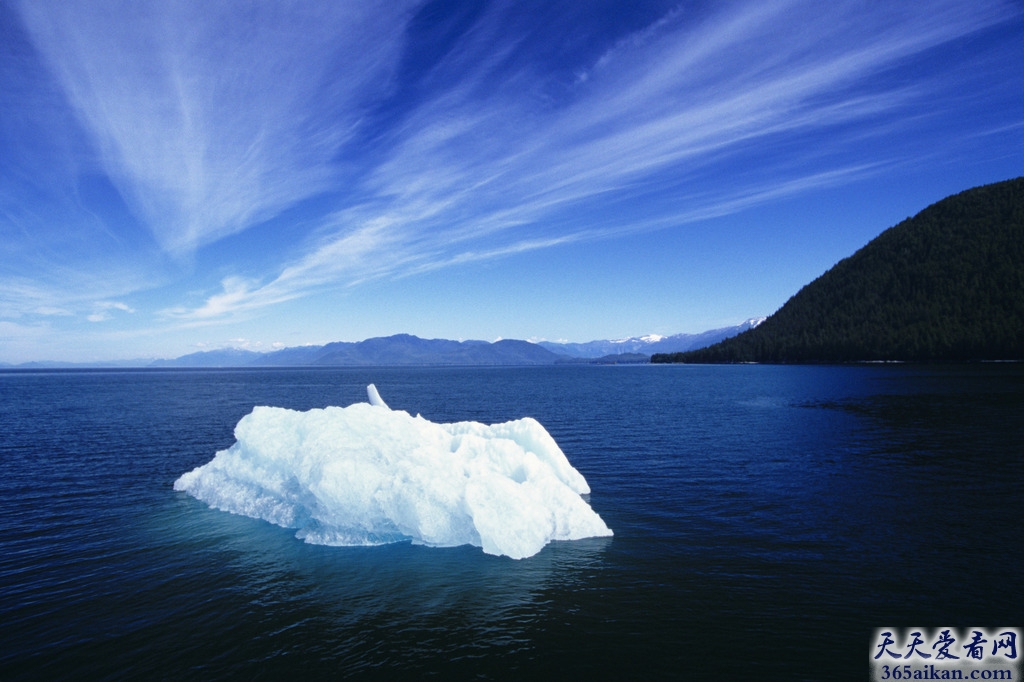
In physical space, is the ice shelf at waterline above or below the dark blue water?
above

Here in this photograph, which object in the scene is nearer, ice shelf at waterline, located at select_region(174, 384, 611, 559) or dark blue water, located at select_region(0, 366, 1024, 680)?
dark blue water, located at select_region(0, 366, 1024, 680)

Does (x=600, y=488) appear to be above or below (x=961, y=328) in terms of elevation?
below

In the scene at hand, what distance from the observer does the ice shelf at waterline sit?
20.3 meters

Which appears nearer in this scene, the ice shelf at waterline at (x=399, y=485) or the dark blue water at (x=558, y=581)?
the dark blue water at (x=558, y=581)

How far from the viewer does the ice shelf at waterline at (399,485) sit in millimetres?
20344

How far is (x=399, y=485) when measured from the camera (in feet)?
67.6

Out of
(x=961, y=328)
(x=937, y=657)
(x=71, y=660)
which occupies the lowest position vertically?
(x=937, y=657)

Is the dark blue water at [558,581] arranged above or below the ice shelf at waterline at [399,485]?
below

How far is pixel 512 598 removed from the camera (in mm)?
15867

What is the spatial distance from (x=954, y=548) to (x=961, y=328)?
8237 inches

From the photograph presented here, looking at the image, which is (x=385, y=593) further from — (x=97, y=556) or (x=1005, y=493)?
(x=1005, y=493)

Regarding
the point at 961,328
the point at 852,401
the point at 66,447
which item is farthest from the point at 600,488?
the point at 961,328

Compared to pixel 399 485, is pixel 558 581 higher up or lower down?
lower down

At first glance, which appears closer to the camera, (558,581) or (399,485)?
(558,581)
